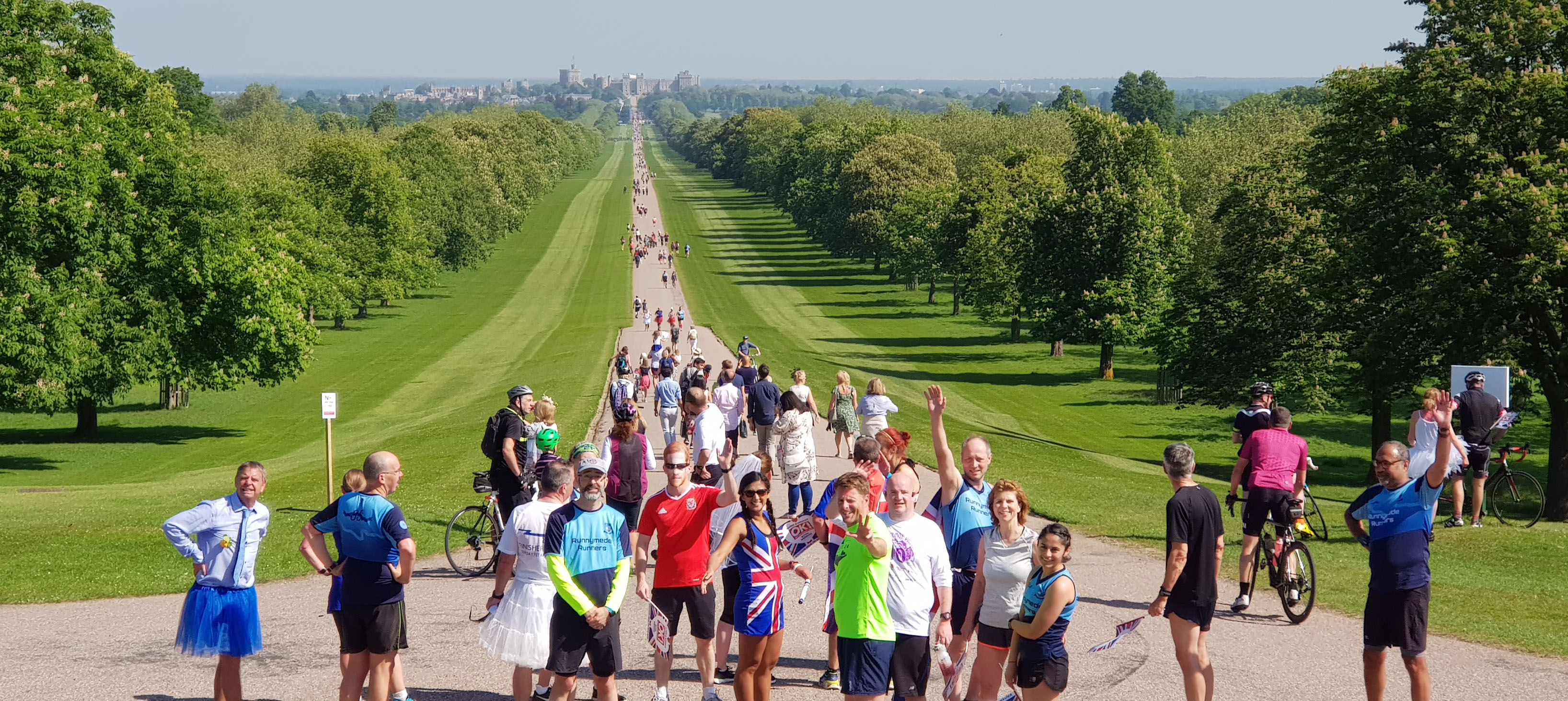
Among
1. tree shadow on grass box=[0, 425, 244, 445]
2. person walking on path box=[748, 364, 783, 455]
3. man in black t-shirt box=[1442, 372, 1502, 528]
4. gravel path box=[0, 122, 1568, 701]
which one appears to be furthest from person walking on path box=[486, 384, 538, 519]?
tree shadow on grass box=[0, 425, 244, 445]

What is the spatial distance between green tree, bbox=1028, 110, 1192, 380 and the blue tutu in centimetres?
4590

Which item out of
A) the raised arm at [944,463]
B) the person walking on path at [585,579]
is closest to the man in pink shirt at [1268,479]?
the raised arm at [944,463]

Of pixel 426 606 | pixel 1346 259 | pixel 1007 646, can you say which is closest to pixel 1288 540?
pixel 1007 646

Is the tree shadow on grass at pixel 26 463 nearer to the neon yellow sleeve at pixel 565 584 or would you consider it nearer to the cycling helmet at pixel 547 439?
the cycling helmet at pixel 547 439

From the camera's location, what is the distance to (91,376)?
34875 mm

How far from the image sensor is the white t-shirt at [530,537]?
9.35m

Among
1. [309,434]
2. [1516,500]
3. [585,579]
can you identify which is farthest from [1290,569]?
[309,434]

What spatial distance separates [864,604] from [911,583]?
36 centimetres

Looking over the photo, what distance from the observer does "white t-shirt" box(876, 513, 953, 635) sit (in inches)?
343

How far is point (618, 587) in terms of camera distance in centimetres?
917

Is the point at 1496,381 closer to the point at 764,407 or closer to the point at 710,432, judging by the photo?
the point at 764,407

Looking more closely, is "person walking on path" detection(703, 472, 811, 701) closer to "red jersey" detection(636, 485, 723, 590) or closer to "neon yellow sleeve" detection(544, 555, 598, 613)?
"red jersey" detection(636, 485, 723, 590)

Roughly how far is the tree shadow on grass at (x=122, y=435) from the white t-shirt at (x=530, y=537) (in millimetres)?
33274

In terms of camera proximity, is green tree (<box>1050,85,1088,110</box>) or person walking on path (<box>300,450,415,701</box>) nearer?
person walking on path (<box>300,450,415,701</box>)
